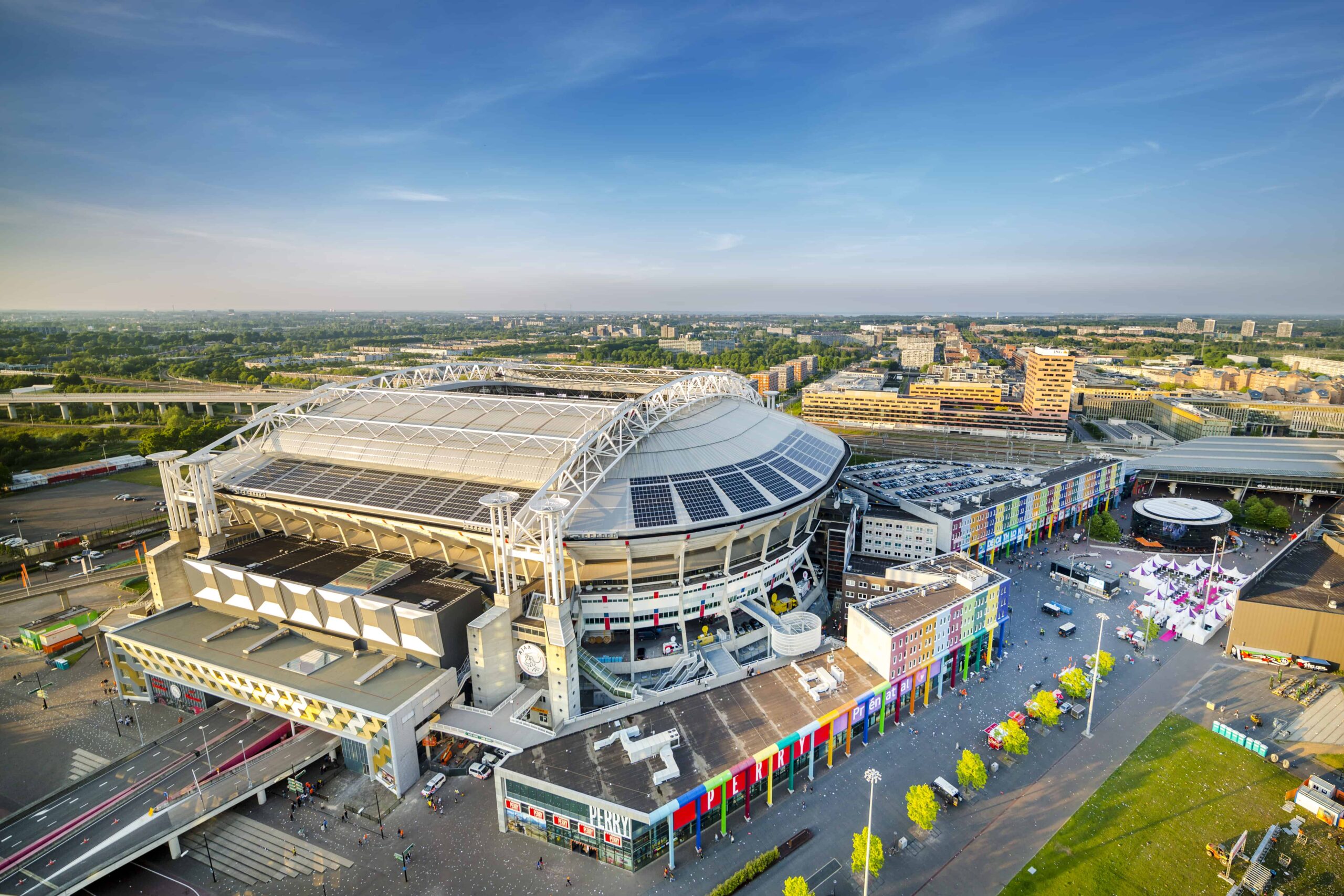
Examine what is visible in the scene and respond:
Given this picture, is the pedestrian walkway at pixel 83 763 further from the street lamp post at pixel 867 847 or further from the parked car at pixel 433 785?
the street lamp post at pixel 867 847

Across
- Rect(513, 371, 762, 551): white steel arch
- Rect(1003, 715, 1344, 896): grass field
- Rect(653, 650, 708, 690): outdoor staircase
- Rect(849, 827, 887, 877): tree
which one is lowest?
Rect(1003, 715, 1344, 896): grass field

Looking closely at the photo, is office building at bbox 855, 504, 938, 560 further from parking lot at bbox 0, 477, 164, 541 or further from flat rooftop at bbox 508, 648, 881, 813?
parking lot at bbox 0, 477, 164, 541

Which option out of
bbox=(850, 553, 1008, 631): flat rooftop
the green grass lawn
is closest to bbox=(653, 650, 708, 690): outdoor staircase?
bbox=(850, 553, 1008, 631): flat rooftop

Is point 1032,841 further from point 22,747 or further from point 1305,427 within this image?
point 1305,427

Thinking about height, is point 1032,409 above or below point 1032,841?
above

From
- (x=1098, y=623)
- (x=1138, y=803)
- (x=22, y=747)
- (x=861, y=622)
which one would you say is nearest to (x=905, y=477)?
(x=1098, y=623)

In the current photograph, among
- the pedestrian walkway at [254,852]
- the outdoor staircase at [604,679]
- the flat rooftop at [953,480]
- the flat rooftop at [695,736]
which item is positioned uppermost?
the flat rooftop at [953,480]

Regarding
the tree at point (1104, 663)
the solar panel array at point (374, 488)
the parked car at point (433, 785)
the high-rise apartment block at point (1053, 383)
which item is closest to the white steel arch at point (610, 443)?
the solar panel array at point (374, 488)
